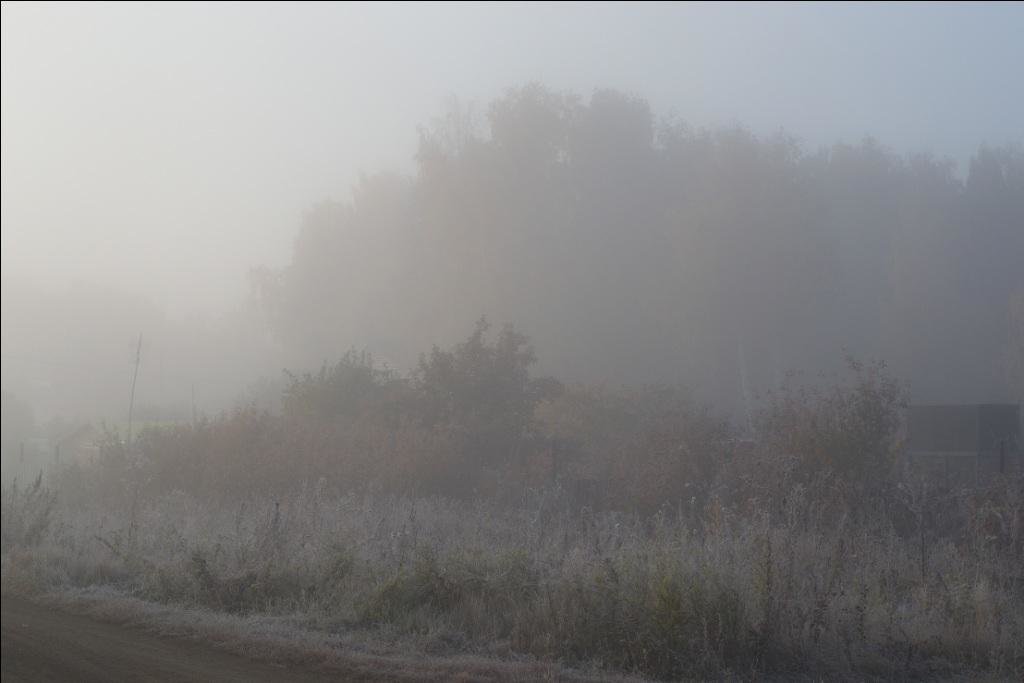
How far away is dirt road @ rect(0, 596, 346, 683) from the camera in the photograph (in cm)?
816

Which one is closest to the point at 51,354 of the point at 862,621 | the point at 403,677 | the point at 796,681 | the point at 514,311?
the point at 403,677

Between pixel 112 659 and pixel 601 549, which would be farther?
pixel 601 549

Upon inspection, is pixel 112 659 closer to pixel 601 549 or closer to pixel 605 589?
pixel 605 589

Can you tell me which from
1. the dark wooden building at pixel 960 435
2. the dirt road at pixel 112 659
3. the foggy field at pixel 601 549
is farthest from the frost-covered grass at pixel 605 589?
the dark wooden building at pixel 960 435

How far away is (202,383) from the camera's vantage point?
28.3 m

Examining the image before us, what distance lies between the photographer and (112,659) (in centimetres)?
865

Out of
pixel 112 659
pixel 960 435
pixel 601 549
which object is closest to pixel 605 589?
pixel 601 549

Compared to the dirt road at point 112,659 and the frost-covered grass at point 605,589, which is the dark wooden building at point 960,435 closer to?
the frost-covered grass at point 605,589

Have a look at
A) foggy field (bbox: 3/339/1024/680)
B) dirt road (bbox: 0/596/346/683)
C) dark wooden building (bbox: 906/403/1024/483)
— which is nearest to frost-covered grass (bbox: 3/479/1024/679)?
foggy field (bbox: 3/339/1024/680)

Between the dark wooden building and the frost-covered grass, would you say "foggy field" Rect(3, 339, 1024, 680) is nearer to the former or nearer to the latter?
the frost-covered grass

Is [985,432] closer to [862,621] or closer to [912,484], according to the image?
[912,484]

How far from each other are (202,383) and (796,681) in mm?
22838

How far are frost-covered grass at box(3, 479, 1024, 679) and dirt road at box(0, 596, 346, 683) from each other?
75 cm

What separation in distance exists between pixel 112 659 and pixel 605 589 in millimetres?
4665
